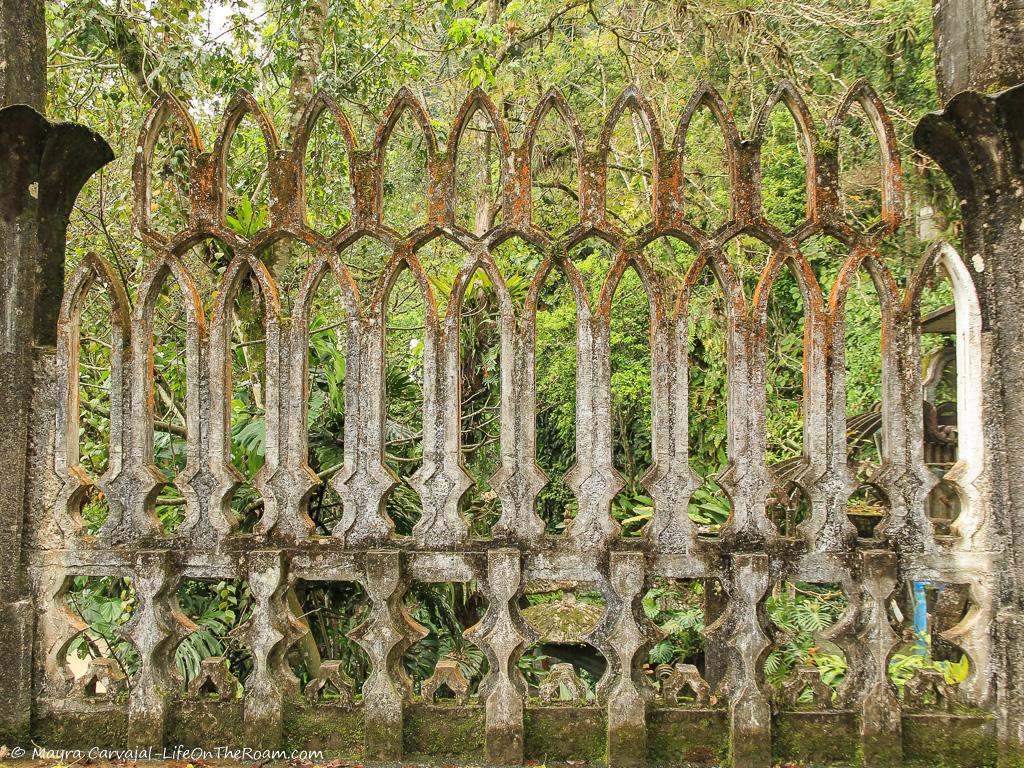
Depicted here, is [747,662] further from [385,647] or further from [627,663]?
[385,647]

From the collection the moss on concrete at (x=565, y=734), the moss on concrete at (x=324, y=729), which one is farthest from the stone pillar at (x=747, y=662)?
the moss on concrete at (x=324, y=729)

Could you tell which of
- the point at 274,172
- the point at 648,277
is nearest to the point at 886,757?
the point at 648,277

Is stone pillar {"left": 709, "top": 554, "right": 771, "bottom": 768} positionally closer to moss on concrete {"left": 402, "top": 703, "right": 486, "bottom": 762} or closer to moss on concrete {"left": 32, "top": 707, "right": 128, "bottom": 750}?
moss on concrete {"left": 402, "top": 703, "right": 486, "bottom": 762}

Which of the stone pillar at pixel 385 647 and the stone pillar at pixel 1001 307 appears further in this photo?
the stone pillar at pixel 385 647

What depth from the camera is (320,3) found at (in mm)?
4668

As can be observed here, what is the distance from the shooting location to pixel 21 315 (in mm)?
2818

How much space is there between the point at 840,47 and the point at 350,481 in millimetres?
9867

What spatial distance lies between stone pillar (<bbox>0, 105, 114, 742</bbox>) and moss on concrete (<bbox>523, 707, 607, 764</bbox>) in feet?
6.41

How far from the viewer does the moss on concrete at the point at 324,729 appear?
2.71 metres

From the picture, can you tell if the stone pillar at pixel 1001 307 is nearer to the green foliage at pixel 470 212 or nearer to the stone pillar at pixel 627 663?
the green foliage at pixel 470 212

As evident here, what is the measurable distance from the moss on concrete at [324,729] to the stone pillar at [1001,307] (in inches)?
93.4

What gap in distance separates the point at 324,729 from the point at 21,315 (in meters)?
2.00

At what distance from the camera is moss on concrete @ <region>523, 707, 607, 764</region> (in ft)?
8.75

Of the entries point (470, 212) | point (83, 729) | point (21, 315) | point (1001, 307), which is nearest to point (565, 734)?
point (83, 729)
